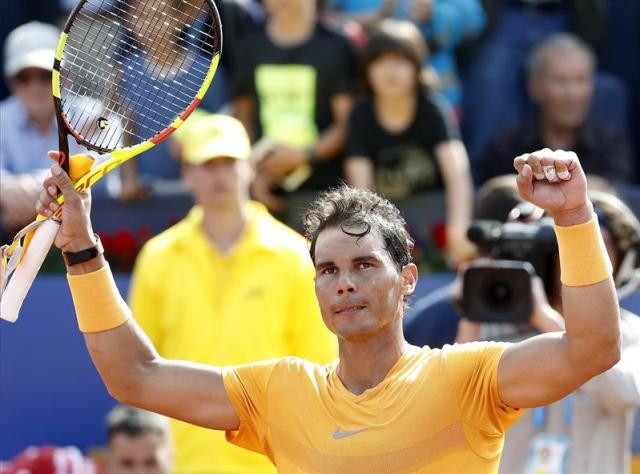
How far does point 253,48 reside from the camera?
716 cm

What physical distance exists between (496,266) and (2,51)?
450cm

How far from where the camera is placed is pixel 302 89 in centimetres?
705

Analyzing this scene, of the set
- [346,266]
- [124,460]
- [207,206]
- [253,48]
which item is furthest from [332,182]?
[346,266]

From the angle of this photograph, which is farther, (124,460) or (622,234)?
(124,460)

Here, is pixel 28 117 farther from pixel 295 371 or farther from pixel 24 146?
pixel 295 371

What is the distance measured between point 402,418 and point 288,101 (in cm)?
386

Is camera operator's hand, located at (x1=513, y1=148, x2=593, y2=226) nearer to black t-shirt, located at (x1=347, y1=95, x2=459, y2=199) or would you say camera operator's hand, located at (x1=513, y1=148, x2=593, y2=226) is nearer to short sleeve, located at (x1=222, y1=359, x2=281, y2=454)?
short sleeve, located at (x1=222, y1=359, x2=281, y2=454)

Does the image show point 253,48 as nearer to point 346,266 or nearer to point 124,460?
point 124,460

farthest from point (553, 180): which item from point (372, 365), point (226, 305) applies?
point (226, 305)

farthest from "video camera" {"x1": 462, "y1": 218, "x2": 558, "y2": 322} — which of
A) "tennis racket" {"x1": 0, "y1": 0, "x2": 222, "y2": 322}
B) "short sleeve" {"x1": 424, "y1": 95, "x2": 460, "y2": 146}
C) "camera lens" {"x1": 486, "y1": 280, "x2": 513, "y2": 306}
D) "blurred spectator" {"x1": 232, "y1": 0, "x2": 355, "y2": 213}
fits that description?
"blurred spectator" {"x1": 232, "y1": 0, "x2": 355, "y2": 213}

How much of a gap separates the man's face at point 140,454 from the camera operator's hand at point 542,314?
5.90 ft

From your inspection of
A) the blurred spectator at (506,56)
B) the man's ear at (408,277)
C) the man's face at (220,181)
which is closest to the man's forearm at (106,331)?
the man's ear at (408,277)

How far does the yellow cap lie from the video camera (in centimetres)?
153

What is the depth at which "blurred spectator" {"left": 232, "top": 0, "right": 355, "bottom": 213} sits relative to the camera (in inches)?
278
